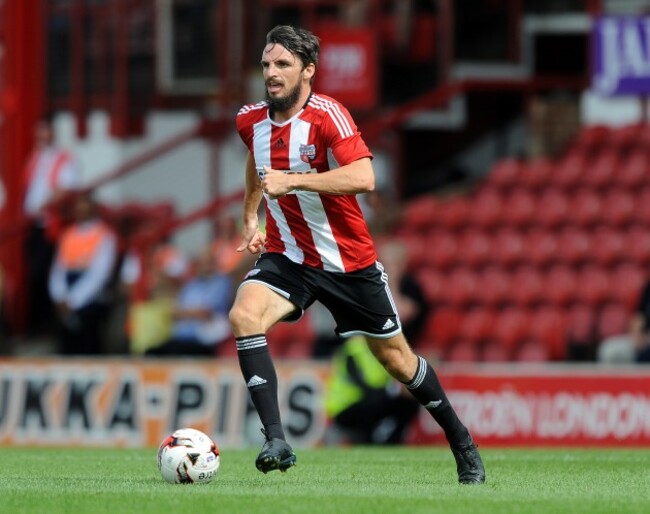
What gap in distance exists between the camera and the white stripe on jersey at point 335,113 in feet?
27.1

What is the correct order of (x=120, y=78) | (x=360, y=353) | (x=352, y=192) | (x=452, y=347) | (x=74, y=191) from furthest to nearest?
1. (x=120, y=78)
2. (x=74, y=191)
3. (x=452, y=347)
4. (x=360, y=353)
5. (x=352, y=192)

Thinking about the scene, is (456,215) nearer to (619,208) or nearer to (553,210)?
(553,210)

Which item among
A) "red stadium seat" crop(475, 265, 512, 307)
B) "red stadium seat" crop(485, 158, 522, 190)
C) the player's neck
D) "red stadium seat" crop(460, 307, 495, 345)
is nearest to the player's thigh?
the player's neck

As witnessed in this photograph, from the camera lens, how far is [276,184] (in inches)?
307

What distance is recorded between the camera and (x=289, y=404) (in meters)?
14.4

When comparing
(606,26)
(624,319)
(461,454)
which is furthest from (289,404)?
(461,454)

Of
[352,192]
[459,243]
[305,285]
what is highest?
[352,192]

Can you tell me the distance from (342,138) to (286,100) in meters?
0.34

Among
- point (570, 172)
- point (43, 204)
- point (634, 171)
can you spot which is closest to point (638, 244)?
point (634, 171)

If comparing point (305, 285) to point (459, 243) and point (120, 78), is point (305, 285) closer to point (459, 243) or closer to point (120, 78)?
point (459, 243)

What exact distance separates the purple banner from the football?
8.99 m

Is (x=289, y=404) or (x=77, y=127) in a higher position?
(x=77, y=127)

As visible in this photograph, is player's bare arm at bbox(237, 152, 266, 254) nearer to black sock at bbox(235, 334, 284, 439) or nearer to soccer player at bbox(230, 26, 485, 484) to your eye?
soccer player at bbox(230, 26, 485, 484)

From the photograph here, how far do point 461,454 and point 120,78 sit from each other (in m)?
12.5
